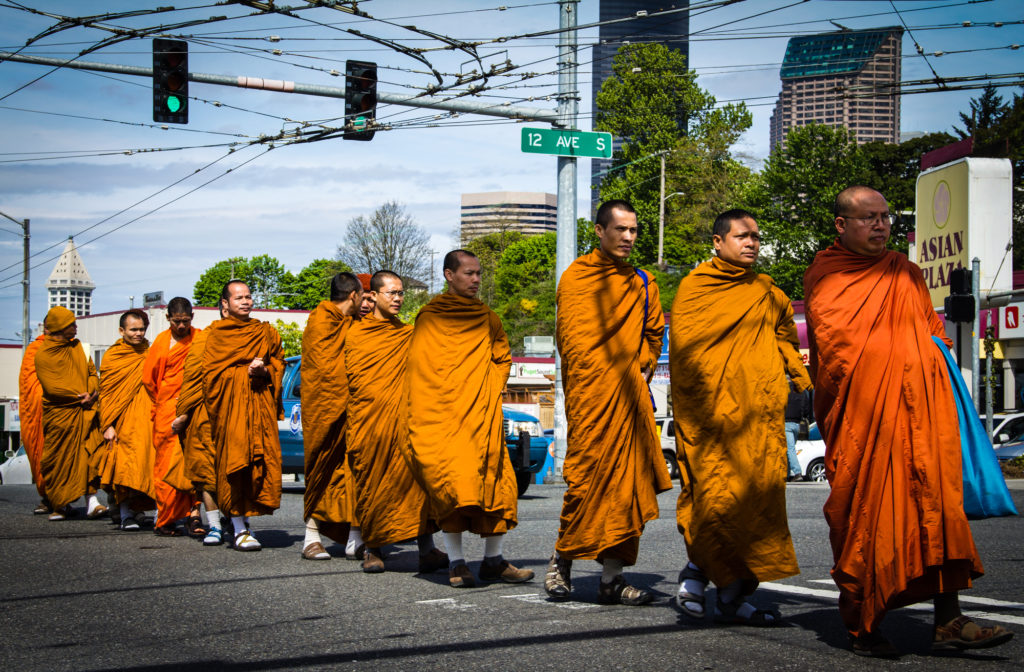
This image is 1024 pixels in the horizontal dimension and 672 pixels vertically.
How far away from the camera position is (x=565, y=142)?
1593cm

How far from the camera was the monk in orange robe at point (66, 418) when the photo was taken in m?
11.0

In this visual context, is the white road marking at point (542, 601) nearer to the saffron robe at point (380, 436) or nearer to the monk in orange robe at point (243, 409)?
Answer: the saffron robe at point (380, 436)

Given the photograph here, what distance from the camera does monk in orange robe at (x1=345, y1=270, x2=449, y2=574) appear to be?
276 inches

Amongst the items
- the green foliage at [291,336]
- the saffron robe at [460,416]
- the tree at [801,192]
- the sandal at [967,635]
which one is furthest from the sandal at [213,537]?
the green foliage at [291,336]

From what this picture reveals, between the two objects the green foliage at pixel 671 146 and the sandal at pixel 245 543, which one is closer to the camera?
the sandal at pixel 245 543

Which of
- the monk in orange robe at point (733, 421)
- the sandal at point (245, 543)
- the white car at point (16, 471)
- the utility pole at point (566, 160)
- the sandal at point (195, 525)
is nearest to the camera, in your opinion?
the monk in orange robe at point (733, 421)

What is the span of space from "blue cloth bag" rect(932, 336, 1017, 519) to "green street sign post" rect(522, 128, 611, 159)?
1156cm

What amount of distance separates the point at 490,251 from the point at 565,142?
204 ft

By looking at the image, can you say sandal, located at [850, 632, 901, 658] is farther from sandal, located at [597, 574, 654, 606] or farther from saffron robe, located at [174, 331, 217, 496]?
saffron robe, located at [174, 331, 217, 496]

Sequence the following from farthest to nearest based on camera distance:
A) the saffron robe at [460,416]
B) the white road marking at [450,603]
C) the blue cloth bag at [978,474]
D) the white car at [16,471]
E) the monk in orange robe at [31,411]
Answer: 1. the white car at [16,471]
2. the monk in orange robe at [31,411]
3. the saffron robe at [460,416]
4. the white road marking at [450,603]
5. the blue cloth bag at [978,474]

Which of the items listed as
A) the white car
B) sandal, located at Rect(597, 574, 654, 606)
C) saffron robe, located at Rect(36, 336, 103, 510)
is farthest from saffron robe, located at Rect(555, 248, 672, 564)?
the white car

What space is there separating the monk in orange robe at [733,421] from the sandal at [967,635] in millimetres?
815

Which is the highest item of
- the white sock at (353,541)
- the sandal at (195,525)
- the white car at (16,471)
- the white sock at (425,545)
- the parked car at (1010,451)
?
the white sock at (425,545)

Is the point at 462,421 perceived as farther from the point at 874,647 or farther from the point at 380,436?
the point at 874,647
